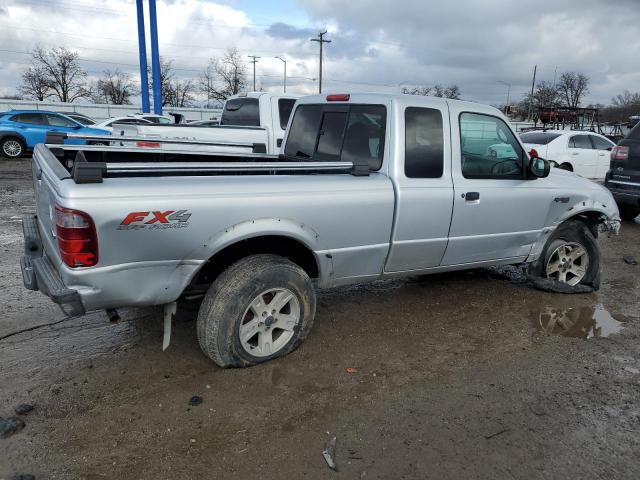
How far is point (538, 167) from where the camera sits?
445 cm

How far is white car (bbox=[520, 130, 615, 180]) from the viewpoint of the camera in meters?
12.9

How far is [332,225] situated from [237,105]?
7697 mm

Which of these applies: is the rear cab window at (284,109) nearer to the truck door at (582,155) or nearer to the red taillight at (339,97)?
the red taillight at (339,97)

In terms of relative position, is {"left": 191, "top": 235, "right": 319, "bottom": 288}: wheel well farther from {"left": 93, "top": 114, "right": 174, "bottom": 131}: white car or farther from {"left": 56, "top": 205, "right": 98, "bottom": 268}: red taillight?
{"left": 93, "top": 114, "right": 174, "bottom": 131}: white car

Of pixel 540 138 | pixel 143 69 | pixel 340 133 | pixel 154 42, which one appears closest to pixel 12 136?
pixel 154 42

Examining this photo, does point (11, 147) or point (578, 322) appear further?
point (11, 147)

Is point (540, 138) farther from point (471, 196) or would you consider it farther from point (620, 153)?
point (471, 196)

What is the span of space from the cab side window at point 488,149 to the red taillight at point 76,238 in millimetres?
2899

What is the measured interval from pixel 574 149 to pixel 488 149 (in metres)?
10.5

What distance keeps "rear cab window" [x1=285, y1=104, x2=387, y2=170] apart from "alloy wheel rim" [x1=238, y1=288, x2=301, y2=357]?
1266mm

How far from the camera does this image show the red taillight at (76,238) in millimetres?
2652

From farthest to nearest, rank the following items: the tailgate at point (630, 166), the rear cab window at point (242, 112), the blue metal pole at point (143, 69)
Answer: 1. the blue metal pole at point (143, 69)
2. the rear cab window at point (242, 112)
3. the tailgate at point (630, 166)

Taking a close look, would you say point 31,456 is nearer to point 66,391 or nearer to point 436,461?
point 66,391

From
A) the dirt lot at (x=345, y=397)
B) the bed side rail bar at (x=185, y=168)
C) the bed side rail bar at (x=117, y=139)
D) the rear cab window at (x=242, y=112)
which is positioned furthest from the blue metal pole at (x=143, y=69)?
the bed side rail bar at (x=185, y=168)
